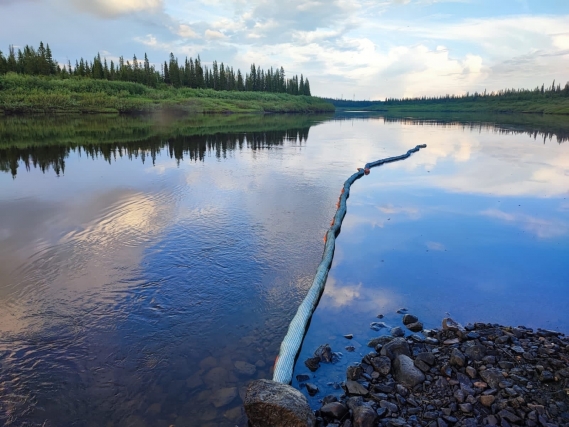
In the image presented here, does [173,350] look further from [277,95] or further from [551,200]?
[277,95]

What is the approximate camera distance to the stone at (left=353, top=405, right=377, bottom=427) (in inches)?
185

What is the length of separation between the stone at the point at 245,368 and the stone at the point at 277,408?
100 centimetres

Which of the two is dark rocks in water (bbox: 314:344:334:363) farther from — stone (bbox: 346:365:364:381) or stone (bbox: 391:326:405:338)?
stone (bbox: 391:326:405:338)

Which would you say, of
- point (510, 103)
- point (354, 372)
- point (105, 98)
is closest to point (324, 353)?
point (354, 372)

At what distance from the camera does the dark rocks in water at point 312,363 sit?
601 centimetres

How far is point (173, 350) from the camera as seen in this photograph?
20.8 ft

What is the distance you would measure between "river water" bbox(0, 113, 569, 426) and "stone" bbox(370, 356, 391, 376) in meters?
0.48

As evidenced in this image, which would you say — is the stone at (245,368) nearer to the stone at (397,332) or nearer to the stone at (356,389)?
the stone at (356,389)

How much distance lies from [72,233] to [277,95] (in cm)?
11893

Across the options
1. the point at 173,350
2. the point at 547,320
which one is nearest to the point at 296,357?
the point at 173,350

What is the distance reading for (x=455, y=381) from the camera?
5.45 metres

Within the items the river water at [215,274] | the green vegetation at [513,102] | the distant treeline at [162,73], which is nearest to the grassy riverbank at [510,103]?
the green vegetation at [513,102]

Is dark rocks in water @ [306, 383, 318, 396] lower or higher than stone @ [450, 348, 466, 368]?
lower

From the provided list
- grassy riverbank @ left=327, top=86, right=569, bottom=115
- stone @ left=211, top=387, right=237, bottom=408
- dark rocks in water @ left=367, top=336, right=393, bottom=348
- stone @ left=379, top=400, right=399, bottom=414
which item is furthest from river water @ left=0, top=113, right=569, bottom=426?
grassy riverbank @ left=327, top=86, right=569, bottom=115
